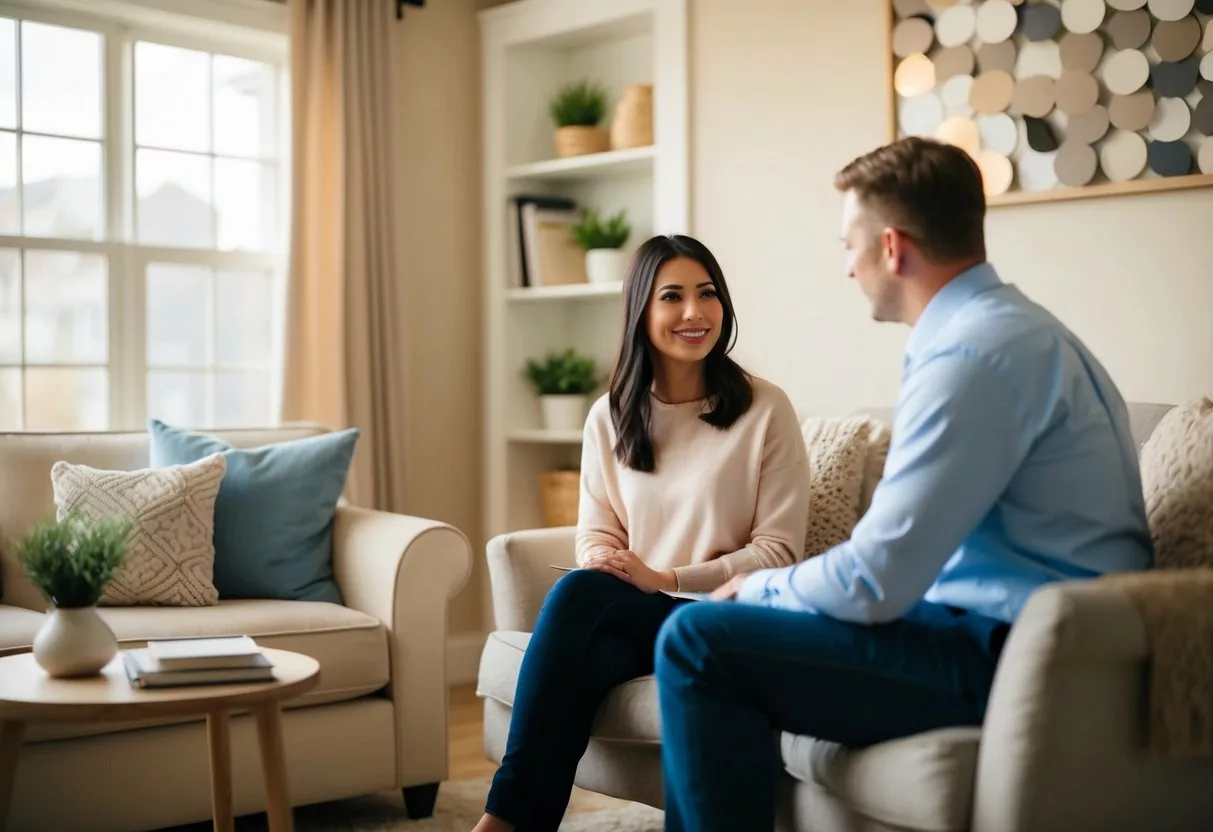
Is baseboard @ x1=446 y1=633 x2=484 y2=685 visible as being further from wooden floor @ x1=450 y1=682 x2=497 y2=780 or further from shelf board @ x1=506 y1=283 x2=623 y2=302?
shelf board @ x1=506 y1=283 x2=623 y2=302

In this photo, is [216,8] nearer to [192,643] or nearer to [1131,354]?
[192,643]

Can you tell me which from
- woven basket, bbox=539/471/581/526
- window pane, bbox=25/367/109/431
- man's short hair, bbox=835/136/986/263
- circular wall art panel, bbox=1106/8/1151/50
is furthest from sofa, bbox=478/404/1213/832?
Answer: window pane, bbox=25/367/109/431

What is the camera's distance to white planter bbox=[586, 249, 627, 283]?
4.34 meters

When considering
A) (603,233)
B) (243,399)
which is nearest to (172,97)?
(243,399)

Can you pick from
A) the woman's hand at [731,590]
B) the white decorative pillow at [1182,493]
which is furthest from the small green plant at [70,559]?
the white decorative pillow at [1182,493]

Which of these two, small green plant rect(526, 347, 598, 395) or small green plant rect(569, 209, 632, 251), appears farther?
small green plant rect(526, 347, 598, 395)

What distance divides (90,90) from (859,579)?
296 cm

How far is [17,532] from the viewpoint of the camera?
3.15 meters

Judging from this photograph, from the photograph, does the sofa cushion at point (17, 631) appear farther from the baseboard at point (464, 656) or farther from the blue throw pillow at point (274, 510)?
the baseboard at point (464, 656)

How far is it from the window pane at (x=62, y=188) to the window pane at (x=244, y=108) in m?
0.42

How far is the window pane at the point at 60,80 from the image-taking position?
3801 millimetres

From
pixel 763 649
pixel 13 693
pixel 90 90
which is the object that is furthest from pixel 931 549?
pixel 90 90

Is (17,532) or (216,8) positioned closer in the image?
(17,532)

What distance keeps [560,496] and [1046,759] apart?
9.10 ft
